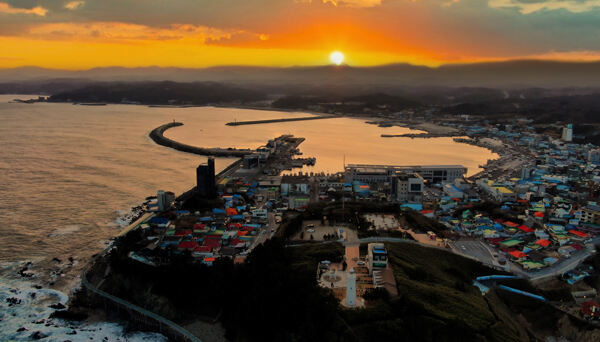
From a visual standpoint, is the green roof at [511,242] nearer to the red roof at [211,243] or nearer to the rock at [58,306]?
the red roof at [211,243]

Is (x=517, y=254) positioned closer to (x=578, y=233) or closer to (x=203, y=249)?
(x=578, y=233)

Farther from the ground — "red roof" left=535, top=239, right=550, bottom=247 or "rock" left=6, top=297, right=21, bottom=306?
"red roof" left=535, top=239, right=550, bottom=247

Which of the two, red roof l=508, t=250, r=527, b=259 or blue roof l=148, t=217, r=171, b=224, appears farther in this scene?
blue roof l=148, t=217, r=171, b=224

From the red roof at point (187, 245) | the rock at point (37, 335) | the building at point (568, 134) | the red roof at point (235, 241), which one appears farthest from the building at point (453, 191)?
the building at point (568, 134)

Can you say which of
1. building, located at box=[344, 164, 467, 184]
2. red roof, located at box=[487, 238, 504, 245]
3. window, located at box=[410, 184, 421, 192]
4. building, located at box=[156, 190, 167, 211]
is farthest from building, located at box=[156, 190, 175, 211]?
red roof, located at box=[487, 238, 504, 245]

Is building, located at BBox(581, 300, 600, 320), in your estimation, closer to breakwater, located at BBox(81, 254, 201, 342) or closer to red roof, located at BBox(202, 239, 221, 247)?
breakwater, located at BBox(81, 254, 201, 342)

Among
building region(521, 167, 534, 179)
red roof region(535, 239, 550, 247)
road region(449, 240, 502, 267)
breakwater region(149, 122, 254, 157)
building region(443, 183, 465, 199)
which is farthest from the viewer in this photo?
breakwater region(149, 122, 254, 157)

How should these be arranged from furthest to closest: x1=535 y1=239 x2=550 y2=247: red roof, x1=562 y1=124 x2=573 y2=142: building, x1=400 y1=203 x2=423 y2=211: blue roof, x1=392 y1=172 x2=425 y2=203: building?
x1=562 y1=124 x2=573 y2=142: building < x1=392 y1=172 x2=425 y2=203: building < x1=400 y1=203 x2=423 y2=211: blue roof < x1=535 y1=239 x2=550 y2=247: red roof

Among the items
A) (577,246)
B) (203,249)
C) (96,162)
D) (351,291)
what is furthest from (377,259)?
(96,162)

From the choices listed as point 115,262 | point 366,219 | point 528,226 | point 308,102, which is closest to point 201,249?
point 115,262
